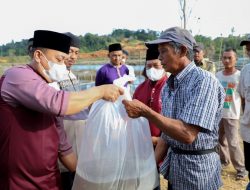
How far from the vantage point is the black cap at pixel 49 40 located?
1.83 m

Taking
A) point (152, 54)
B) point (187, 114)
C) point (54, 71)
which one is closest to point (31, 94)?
point (54, 71)

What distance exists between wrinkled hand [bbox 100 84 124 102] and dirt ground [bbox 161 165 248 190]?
2570mm

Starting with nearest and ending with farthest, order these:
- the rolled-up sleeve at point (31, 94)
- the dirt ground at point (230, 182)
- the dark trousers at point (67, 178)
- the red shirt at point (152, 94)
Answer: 1. the rolled-up sleeve at point (31, 94)
2. the dark trousers at point (67, 178)
3. the red shirt at point (152, 94)
4. the dirt ground at point (230, 182)

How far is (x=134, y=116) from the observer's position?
1.87 meters

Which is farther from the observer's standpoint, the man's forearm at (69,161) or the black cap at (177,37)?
the man's forearm at (69,161)

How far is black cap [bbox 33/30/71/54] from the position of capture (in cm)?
183

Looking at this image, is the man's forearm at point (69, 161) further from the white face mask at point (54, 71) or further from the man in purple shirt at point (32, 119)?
the white face mask at point (54, 71)

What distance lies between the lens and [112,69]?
5301 millimetres

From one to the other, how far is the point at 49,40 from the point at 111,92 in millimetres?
485

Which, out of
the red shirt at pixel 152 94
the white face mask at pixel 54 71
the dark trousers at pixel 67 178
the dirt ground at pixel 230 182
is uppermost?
the white face mask at pixel 54 71

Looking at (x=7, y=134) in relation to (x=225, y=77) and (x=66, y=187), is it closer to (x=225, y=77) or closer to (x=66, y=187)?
(x=66, y=187)

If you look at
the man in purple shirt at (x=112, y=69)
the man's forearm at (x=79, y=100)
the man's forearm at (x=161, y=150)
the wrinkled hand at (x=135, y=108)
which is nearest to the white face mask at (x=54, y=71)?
the man's forearm at (x=79, y=100)

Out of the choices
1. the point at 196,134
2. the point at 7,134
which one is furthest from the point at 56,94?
the point at 196,134

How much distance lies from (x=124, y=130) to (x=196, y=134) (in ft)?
1.50
